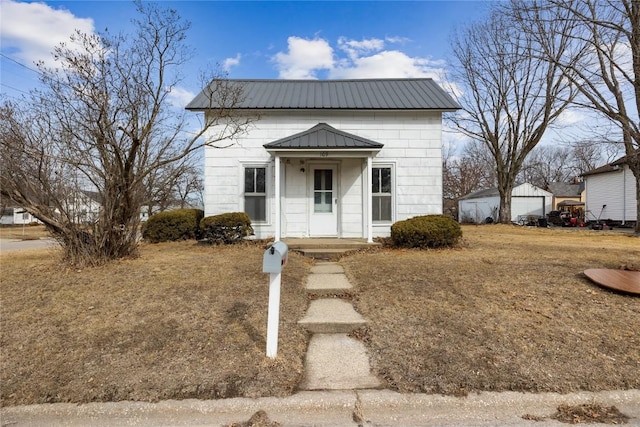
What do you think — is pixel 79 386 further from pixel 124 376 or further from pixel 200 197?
pixel 200 197

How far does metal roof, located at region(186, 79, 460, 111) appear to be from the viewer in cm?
1027

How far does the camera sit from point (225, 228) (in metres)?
9.12

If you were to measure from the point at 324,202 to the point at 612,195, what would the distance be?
2589cm

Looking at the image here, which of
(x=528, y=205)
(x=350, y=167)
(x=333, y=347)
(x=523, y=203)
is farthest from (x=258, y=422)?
(x=528, y=205)

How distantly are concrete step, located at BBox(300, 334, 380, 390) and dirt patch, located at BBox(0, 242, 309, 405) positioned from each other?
5.0 inches

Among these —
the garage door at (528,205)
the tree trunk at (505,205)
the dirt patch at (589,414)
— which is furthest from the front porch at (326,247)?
the garage door at (528,205)

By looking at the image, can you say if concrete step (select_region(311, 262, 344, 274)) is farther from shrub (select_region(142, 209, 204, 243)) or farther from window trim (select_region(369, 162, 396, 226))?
shrub (select_region(142, 209, 204, 243))

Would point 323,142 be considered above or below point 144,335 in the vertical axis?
above

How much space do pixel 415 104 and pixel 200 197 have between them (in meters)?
27.6

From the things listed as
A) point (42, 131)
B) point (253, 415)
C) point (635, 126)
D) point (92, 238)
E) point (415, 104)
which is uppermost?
point (415, 104)

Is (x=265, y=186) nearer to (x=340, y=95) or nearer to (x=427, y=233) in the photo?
(x=340, y=95)

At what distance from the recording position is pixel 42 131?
6.43 m

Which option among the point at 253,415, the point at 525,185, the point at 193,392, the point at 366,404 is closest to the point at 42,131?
the point at 193,392

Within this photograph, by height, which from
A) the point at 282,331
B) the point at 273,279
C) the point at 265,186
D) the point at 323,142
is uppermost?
the point at 323,142
